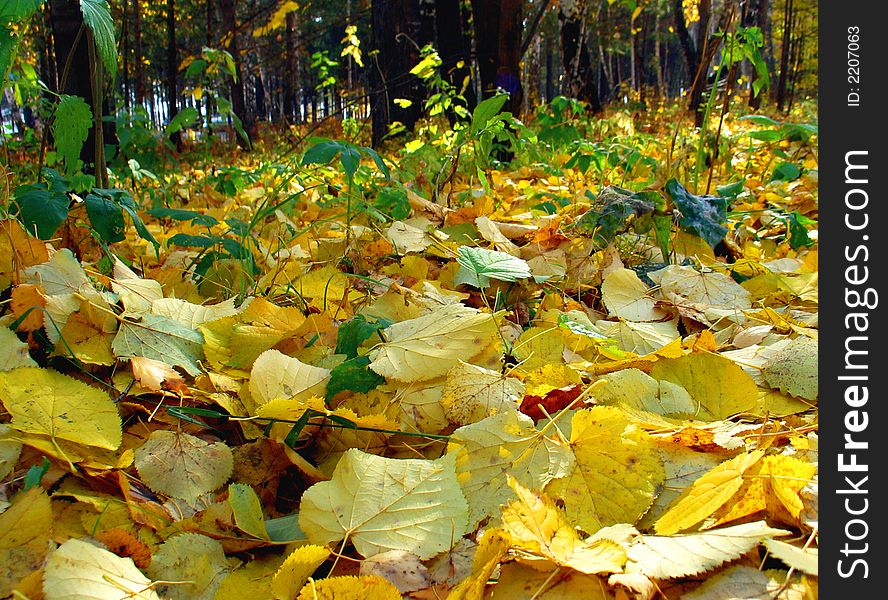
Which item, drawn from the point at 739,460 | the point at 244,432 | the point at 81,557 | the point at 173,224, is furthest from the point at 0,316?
the point at 173,224

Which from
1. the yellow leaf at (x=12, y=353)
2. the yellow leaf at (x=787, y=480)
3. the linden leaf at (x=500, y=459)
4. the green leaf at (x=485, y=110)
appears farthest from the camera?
the green leaf at (x=485, y=110)

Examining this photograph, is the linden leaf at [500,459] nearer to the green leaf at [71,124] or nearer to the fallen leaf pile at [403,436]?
the fallen leaf pile at [403,436]

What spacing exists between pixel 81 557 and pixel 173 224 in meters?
2.01

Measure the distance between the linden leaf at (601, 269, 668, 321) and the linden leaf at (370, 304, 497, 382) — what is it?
1.30 ft

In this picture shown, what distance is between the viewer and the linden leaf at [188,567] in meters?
0.70

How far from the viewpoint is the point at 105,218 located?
51.9 inches

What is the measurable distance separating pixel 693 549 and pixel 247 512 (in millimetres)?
452

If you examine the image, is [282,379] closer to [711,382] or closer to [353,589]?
[353,589]

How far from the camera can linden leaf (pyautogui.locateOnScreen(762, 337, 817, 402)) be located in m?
0.95

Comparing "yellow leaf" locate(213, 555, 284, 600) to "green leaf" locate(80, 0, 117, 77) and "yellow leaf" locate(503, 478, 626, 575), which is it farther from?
"green leaf" locate(80, 0, 117, 77)

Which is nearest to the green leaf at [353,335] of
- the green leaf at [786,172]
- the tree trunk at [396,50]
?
the green leaf at [786,172]

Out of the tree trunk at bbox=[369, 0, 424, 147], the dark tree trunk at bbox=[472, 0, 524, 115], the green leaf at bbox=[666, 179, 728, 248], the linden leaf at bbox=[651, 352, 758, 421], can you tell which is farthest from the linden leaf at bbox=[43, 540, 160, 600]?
the tree trunk at bbox=[369, 0, 424, 147]

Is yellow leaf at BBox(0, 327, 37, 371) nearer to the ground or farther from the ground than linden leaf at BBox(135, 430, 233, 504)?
farther from the ground

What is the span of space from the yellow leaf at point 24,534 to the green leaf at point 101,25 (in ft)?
2.07
